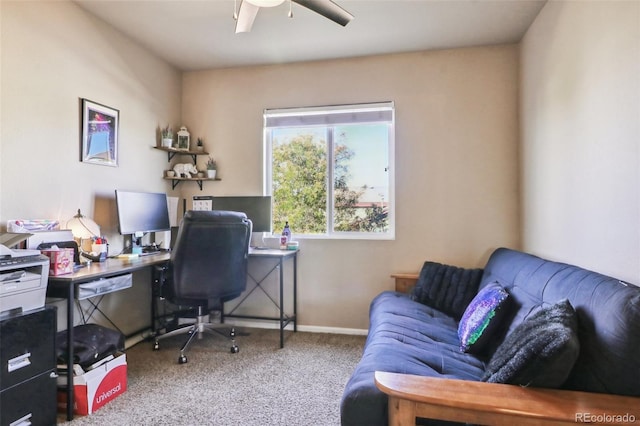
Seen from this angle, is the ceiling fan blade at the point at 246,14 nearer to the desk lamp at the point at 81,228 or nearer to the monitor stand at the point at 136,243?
the desk lamp at the point at 81,228

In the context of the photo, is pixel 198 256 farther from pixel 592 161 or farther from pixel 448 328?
pixel 592 161

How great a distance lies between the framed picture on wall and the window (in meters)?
1.34

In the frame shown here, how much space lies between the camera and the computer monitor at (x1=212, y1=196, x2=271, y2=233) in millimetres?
3334

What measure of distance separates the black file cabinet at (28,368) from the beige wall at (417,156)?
6.68 ft

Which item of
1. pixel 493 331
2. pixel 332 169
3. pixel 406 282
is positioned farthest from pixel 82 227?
pixel 493 331

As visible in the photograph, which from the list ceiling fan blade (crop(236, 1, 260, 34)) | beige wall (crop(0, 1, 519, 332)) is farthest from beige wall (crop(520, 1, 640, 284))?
ceiling fan blade (crop(236, 1, 260, 34))

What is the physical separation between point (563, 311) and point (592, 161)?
3.19 feet

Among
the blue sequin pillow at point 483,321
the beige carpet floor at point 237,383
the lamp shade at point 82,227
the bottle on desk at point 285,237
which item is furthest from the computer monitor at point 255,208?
the blue sequin pillow at point 483,321

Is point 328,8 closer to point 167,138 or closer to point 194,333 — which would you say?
point 167,138

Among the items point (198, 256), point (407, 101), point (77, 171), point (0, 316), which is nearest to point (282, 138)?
point (407, 101)

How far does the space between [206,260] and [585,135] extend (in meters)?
2.54

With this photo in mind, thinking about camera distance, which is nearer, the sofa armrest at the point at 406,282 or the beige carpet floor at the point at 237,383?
the beige carpet floor at the point at 237,383

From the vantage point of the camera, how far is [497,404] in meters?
1.06

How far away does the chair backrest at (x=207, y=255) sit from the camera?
255 cm
